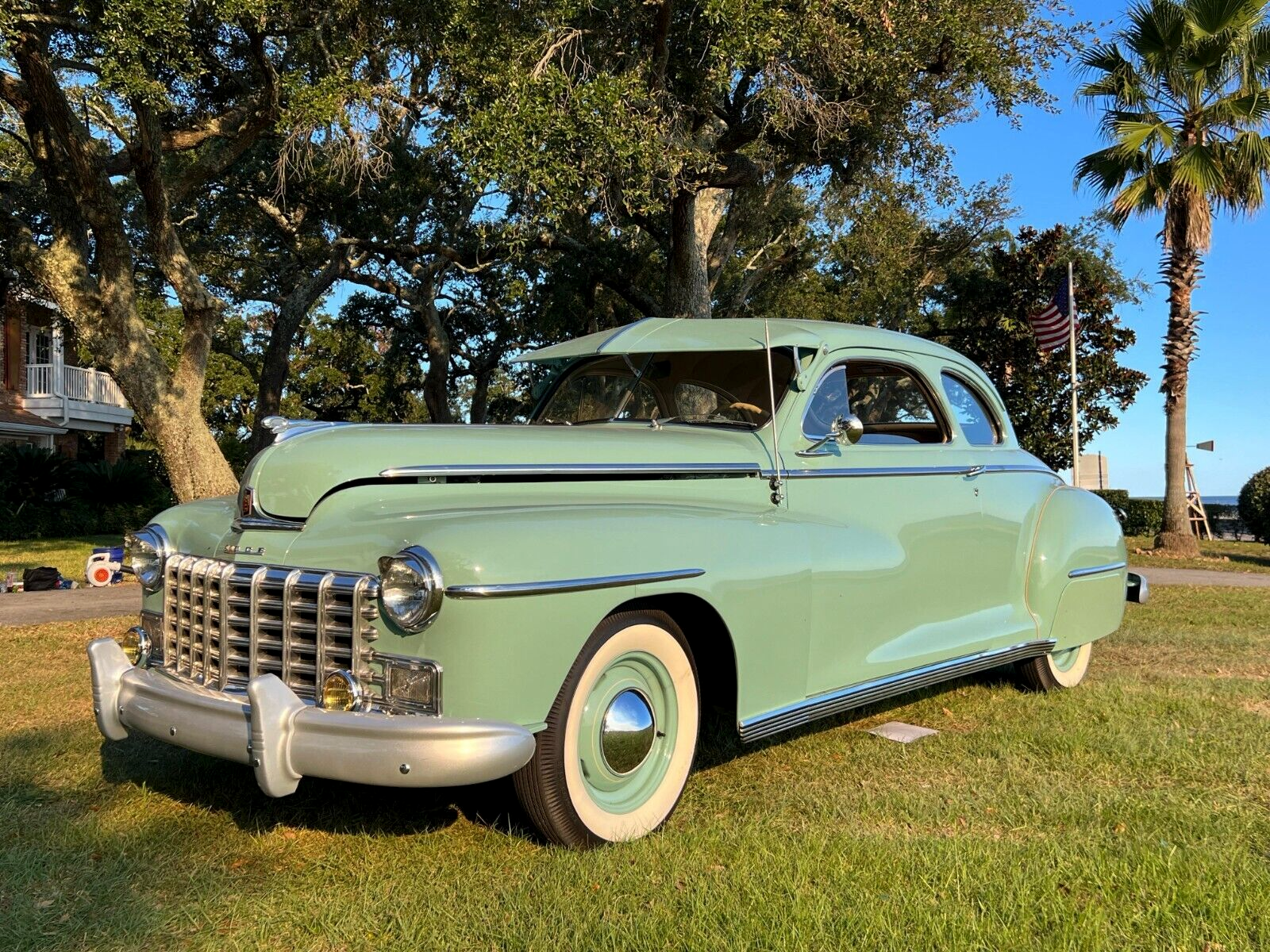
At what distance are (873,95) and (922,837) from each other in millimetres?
9936

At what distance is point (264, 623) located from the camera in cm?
330

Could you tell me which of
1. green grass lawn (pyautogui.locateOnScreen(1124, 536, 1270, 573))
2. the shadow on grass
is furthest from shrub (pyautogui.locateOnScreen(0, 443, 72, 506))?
green grass lawn (pyautogui.locateOnScreen(1124, 536, 1270, 573))

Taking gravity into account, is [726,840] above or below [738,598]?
below

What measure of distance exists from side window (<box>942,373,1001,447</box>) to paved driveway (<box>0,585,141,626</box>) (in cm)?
716

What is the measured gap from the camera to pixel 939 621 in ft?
15.4

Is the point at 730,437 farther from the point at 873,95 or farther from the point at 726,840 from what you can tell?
the point at 873,95

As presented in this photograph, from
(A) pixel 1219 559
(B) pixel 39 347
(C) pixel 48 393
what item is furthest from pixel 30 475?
(A) pixel 1219 559

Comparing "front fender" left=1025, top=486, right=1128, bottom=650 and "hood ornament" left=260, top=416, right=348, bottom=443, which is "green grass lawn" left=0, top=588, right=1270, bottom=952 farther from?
"hood ornament" left=260, top=416, right=348, bottom=443

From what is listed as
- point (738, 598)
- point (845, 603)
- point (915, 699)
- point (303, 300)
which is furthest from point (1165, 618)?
point (303, 300)

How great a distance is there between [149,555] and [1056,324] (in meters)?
17.3

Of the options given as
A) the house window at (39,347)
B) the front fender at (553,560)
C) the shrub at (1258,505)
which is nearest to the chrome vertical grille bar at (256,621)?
the front fender at (553,560)

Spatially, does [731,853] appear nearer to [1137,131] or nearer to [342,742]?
[342,742]

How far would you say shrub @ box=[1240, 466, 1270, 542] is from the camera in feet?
64.2

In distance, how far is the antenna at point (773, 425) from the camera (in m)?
4.04
